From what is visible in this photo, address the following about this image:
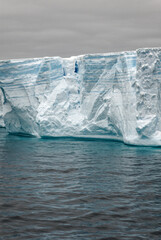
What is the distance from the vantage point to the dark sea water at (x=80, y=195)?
5.59 metres

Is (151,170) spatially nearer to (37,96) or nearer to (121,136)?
(121,136)

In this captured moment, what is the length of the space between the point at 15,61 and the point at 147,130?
701 centimetres

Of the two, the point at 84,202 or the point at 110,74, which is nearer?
the point at 84,202

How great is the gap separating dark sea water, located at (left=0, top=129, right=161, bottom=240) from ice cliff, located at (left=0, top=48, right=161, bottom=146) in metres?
1.68

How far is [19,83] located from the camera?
56.2ft

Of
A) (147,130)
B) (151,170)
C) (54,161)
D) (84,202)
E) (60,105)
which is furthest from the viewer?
(60,105)

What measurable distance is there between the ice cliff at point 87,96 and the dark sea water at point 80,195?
1678mm

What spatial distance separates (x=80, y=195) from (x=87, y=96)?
9.20m

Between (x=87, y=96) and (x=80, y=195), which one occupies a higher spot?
(x=87, y=96)

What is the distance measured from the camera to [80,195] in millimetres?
7363

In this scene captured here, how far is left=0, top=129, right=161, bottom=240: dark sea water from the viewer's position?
559cm

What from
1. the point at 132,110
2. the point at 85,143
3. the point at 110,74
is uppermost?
the point at 110,74

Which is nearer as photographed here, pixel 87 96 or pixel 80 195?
pixel 80 195

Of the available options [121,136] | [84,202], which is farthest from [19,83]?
[84,202]
